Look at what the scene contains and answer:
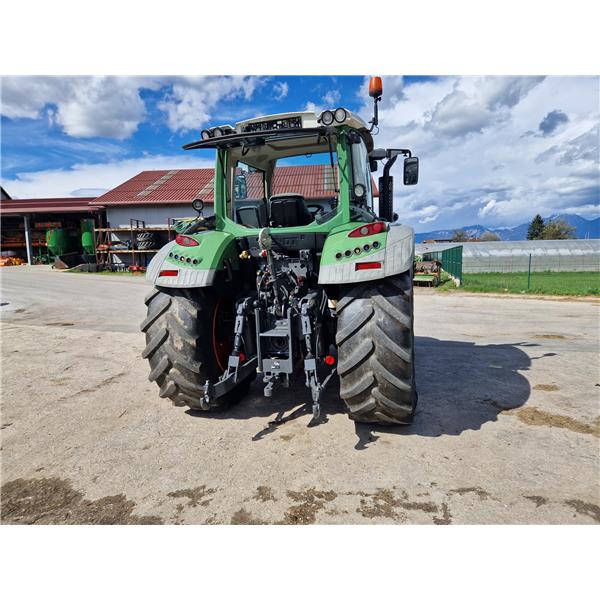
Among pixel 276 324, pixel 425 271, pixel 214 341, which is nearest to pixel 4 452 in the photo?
pixel 214 341

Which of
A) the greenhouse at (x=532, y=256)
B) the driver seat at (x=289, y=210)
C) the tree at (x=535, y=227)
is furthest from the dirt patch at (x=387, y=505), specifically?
the tree at (x=535, y=227)

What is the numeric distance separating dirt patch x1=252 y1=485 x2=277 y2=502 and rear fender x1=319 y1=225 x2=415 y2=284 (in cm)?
147

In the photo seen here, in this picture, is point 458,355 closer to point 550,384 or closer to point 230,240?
point 550,384

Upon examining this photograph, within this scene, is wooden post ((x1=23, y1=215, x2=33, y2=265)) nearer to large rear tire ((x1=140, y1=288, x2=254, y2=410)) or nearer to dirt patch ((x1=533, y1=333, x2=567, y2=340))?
large rear tire ((x1=140, y1=288, x2=254, y2=410))

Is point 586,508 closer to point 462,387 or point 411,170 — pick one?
point 462,387

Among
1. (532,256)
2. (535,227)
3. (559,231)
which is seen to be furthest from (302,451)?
(535,227)

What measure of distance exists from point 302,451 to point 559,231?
2350 inches

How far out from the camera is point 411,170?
4.68 m

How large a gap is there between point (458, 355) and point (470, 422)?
2.36 meters

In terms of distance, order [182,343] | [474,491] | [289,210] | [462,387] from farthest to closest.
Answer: [462,387], [289,210], [182,343], [474,491]

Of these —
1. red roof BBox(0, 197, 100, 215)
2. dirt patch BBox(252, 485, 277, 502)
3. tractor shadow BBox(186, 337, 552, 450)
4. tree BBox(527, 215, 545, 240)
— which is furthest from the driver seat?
tree BBox(527, 215, 545, 240)

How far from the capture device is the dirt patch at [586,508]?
7.54 feet

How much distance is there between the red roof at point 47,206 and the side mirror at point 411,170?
25.9 metres

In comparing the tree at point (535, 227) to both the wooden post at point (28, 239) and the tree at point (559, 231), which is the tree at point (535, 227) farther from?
the wooden post at point (28, 239)
